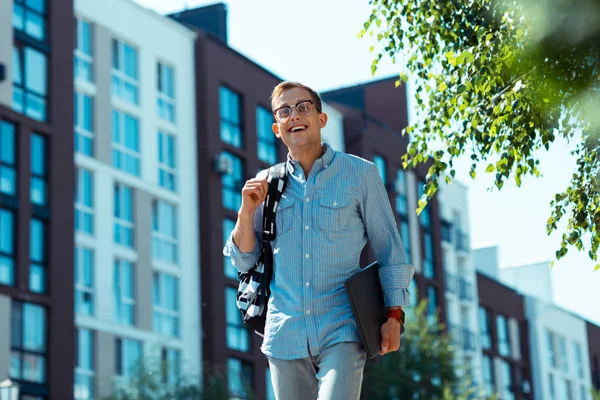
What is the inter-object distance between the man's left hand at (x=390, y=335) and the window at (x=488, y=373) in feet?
215

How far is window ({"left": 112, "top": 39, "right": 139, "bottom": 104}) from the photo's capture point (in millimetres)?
43562

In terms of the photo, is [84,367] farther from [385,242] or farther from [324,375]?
[324,375]

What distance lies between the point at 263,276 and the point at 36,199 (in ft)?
108

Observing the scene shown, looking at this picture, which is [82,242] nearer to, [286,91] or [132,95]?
[132,95]

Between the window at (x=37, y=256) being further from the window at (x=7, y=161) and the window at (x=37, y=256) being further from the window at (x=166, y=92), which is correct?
the window at (x=166, y=92)

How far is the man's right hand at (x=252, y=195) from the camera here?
600 cm

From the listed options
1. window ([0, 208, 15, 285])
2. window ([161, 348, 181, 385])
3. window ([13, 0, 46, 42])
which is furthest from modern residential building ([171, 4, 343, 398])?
window ([13, 0, 46, 42])

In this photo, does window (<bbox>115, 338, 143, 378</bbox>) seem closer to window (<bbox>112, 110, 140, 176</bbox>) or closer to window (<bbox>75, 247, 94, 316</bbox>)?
window (<bbox>75, 247, 94, 316</bbox>)

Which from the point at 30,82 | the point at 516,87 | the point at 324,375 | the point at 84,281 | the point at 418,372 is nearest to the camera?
the point at 324,375

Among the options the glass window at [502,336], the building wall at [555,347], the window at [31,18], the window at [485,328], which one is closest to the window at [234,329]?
the window at [31,18]

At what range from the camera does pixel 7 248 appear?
36406mm

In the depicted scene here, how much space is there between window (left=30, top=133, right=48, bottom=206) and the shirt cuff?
32.5 m

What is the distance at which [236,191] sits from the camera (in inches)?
1951

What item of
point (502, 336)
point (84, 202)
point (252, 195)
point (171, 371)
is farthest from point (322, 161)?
point (502, 336)
